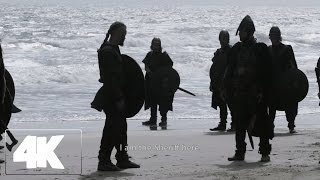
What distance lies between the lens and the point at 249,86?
27.5 ft

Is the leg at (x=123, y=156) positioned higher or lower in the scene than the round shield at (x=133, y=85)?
lower

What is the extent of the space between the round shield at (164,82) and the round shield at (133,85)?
4654 millimetres

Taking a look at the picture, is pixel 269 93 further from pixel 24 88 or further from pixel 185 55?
pixel 185 55

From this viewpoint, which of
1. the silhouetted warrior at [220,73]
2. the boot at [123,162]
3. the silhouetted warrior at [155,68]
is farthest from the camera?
the silhouetted warrior at [155,68]

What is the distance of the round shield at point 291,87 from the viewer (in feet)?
34.5

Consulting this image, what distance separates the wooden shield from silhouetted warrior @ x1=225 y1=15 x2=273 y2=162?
78.6 inches

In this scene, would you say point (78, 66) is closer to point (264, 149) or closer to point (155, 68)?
point (155, 68)

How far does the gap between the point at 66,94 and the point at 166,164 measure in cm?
1089

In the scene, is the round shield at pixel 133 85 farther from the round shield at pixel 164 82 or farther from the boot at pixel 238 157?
the round shield at pixel 164 82

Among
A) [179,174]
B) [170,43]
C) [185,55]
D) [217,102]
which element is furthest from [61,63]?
[179,174]

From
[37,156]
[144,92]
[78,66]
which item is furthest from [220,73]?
[78,66]

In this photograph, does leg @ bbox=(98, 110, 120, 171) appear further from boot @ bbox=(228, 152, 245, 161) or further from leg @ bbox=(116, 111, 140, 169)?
boot @ bbox=(228, 152, 245, 161)

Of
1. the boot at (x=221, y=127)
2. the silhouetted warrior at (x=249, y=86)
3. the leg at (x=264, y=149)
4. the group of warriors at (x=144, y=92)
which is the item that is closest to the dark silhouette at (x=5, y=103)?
the group of warriors at (x=144, y=92)

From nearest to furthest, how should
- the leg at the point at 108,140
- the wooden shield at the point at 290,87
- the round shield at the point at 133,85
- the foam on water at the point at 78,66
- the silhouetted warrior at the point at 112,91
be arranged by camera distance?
the silhouetted warrior at the point at 112,91, the leg at the point at 108,140, the round shield at the point at 133,85, the wooden shield at the point at 290,87, the foam on water at the point at 78,66
